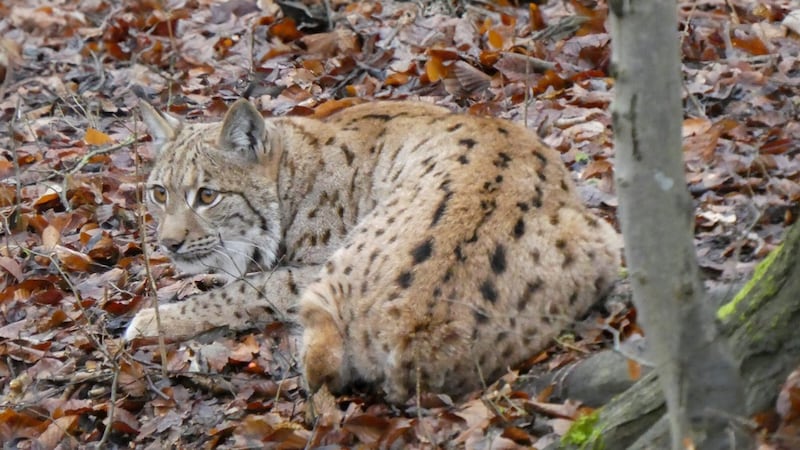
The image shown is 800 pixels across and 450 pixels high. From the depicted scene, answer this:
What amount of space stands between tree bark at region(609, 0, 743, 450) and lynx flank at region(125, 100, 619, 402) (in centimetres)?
86

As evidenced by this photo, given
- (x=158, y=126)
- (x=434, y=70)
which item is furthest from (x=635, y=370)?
(x=434, y=70)

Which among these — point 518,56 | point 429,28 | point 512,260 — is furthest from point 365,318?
point 429,28

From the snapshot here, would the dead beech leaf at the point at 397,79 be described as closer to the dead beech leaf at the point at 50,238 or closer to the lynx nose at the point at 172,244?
the dead beech leaf at the point at 50,238

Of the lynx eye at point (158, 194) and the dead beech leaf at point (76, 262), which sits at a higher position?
the lynx eye at point (158, 194)

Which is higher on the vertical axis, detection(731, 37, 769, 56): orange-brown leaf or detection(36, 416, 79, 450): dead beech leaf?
detection(731, 37, 769, 56): orange-brown leaf

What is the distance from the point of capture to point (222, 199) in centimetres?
596

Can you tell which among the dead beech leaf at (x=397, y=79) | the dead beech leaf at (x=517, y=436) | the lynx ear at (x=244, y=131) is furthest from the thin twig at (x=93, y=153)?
the dead beech leaf at (x=517, y=436)

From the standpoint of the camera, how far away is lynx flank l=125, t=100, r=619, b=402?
4.31 m

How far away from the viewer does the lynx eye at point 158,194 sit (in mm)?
6089

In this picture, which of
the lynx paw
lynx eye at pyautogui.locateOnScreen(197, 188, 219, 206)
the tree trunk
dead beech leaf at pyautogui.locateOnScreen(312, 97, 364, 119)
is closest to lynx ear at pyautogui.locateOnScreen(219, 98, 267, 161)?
lynx eye at pyautogui.locateOnScreen(197, 188, 219, 206)

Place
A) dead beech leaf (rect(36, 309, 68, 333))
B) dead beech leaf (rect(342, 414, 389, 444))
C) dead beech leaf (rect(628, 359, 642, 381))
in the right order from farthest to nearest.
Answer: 1. dead beech leaf (rect(36, 309, 68, 333))
2. dead beech leaf (rect(342, 414, 389, 444))
3. dead beech leaf (rect(628, 359, 642, 381))

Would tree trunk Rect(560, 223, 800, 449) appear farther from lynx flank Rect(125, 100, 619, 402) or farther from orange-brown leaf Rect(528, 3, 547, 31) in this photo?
orange-brown leaf Rect(528, 3, 547, 31)

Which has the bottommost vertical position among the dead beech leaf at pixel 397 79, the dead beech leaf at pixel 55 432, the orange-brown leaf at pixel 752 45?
the dead beech leaf at pixel 55 432

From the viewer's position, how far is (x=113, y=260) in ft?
22.1
